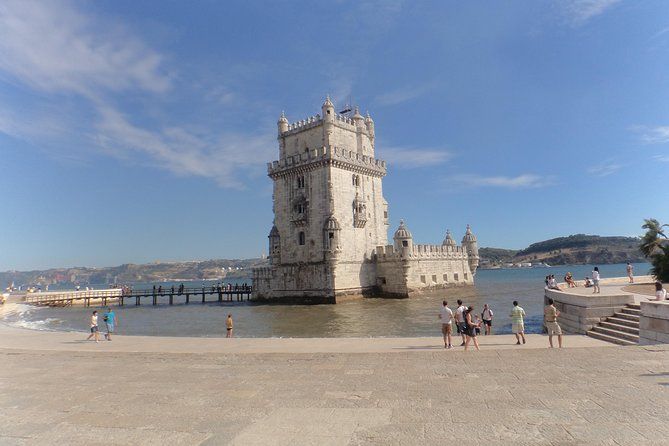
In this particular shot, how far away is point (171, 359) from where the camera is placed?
42.0ft

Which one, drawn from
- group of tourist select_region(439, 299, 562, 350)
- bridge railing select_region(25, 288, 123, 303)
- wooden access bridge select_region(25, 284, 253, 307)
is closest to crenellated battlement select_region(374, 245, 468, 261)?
wooden access bridge select_region(25, 284, 253, 307)

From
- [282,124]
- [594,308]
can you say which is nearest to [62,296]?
[282,124]

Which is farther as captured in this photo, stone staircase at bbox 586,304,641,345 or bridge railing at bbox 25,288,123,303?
bridge railing at bbox 25,288,123,303

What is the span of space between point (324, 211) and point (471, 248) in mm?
28020

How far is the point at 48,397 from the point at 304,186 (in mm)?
40949

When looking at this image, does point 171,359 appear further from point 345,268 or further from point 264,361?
point 345,268

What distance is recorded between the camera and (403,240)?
161 feet

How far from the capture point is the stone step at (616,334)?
1345cm

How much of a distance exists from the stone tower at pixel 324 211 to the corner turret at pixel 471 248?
16.9m

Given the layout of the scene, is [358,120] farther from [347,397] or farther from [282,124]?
[347,397]

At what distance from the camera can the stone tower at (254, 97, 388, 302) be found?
46.4 meters

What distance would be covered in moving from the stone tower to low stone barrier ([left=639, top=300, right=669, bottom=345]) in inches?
1307

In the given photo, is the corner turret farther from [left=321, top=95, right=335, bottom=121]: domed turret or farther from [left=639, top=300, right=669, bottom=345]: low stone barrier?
[left=639, top=300, right=669, bottom=345]: low stone barrier

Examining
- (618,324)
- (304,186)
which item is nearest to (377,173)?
(304,186)
